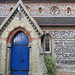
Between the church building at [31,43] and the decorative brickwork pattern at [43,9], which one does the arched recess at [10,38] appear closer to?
the church building at [31,43]

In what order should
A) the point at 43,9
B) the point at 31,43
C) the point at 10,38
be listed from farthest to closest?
the point at 43,9
the point at 10,38
the point at 31,43

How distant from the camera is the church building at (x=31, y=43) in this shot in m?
9.53

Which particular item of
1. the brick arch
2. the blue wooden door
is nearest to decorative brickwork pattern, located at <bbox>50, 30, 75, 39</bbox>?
the brick arch

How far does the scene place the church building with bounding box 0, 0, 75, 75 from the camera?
9531mm

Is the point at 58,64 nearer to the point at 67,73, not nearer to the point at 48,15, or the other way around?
the point at 67,73

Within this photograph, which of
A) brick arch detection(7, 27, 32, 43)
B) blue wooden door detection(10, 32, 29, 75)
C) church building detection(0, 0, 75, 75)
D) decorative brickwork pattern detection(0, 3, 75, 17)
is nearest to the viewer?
church building detection(0, 0, 75, 75)

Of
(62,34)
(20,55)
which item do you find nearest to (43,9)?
(62,34)

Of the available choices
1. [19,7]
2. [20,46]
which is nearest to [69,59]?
[20,46]

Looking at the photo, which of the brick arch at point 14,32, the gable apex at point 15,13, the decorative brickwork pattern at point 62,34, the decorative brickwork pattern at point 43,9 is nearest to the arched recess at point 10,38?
the brick arch at point 14,32

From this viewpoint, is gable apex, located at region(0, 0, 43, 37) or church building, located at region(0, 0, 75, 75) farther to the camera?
gable apex, located at region(0, 0, 43, 37)

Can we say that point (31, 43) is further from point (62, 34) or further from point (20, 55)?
point (62, 34)

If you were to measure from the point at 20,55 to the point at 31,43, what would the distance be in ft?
5.17

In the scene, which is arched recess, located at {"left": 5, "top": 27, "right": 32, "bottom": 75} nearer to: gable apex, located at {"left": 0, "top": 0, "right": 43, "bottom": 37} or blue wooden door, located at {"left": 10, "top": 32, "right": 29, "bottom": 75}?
blue wooden door, located at {"left": 10, "top": 32, "right": 29, "bottom": 75}

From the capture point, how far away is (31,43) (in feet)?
31.9
